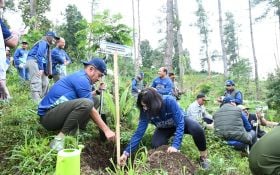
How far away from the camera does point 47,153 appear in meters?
3.83

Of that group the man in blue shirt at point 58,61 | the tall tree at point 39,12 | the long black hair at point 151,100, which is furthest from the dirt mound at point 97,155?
the tall tree at point 39,12

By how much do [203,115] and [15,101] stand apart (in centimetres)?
471

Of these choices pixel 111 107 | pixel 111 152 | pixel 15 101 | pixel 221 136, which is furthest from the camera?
pixel 15 101

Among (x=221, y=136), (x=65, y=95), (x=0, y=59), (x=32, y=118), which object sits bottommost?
(x=221, y=136)

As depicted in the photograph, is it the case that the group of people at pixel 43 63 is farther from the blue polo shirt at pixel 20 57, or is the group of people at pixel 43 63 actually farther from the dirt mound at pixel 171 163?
the dirt mound at pixel 171 163

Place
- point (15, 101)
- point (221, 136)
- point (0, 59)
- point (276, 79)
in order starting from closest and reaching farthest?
point (0, 59), point (221, 136), point (15, 101), point (276, 79)

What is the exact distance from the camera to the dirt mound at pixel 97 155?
4376 millimetres

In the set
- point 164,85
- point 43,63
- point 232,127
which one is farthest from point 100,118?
point 164,85

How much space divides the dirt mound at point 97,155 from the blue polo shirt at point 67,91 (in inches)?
32.6

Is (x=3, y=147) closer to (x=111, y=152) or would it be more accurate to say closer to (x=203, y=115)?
(x=111, y=152)

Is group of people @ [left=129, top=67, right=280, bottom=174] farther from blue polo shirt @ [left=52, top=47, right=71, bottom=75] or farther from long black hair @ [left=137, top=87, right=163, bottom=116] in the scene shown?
blue polo shirt @ [left=52, top=47, right=71, bottom=75]

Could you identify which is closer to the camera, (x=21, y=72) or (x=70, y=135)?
(x=70, y=135)

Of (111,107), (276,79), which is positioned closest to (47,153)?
(111,107)

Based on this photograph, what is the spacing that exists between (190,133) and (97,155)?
1.43 metres
